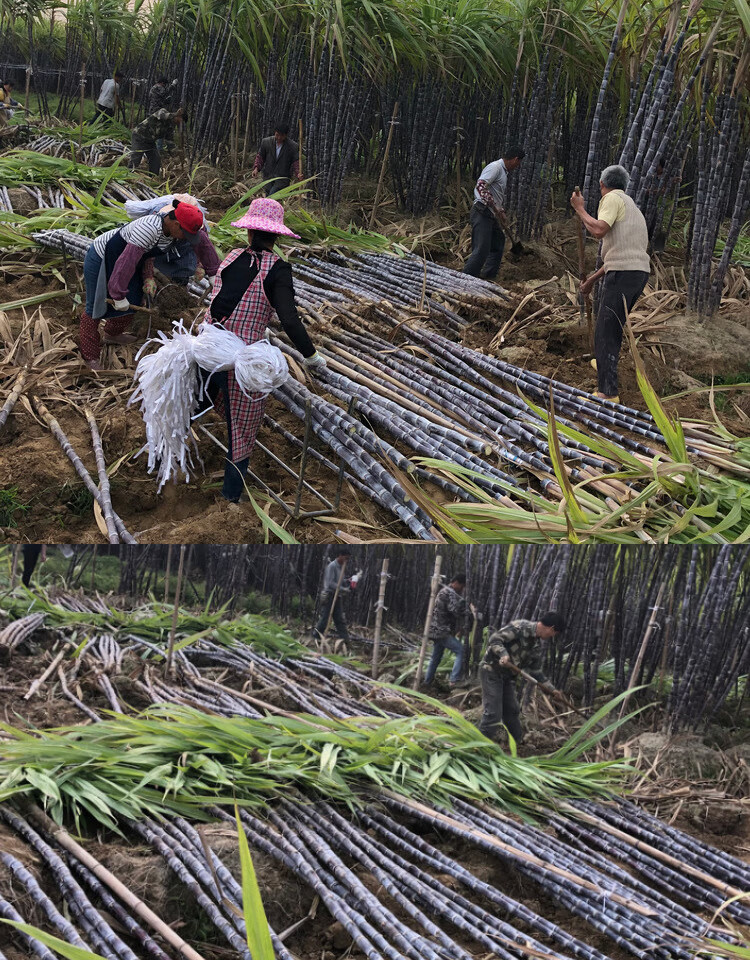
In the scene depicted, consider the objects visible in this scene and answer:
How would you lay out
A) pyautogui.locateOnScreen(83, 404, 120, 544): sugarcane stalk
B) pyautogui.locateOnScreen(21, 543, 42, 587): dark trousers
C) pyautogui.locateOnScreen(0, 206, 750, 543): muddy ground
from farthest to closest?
pyautogui.locateOnScreen(0, 206, 750, 543): muddy ground → pyautogui.locateOnScreen(83, 404, 120, 544): sugarcane stalk → pyautogui.locateOnScreen(21, 543, 42, 587): dark trousers

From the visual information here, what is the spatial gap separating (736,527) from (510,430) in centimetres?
79

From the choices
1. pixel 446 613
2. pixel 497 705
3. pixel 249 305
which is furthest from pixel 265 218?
pixel 497 705

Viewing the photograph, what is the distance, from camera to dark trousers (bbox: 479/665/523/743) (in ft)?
7.52

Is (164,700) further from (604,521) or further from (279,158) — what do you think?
(279,158)

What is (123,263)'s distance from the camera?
3.19 m

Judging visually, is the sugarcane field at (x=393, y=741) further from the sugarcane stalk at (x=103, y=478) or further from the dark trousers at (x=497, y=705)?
the sugarcane stalk at (x=103, y=478)

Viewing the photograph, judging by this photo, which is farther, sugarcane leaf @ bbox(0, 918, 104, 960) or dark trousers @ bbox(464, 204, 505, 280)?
dark trousers @ bbox(464, 204, 505, 280)

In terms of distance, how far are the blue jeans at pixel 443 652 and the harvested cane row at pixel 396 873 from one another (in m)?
0.16

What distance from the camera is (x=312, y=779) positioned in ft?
7.05

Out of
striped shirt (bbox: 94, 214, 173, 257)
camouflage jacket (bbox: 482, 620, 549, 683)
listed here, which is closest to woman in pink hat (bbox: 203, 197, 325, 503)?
striped shirt (bbox: 94, 214, 173, 257)

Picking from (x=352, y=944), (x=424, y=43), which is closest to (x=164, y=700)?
(x=352, y=944)

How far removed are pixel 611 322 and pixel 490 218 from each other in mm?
1597

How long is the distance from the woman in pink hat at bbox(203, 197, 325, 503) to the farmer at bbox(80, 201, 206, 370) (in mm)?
378

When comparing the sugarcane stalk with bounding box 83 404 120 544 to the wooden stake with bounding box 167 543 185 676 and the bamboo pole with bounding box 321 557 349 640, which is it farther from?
the bamboo pole with bounding box 321 557 349 640
